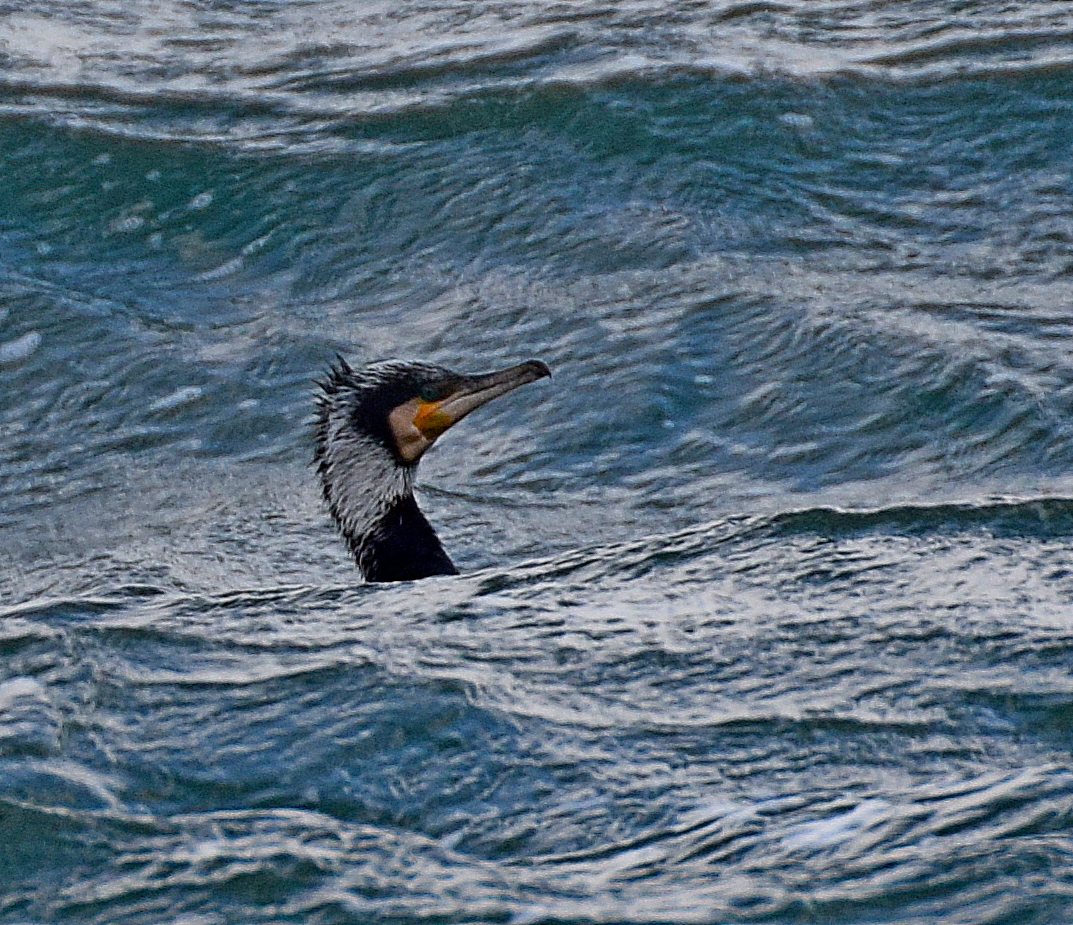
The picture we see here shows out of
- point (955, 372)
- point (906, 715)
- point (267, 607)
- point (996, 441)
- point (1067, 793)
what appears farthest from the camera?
point (955, 372)

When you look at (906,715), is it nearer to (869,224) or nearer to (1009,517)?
(1009,517)

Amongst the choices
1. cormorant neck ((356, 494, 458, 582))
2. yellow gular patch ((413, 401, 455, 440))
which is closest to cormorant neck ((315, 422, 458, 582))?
cormorant neck ((356, 494, 458, 582))

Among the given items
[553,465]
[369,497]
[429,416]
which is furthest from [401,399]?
[553,465]

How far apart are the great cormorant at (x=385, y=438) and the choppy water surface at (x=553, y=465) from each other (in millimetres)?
321

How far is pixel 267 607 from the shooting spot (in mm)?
3939

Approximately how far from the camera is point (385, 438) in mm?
4793

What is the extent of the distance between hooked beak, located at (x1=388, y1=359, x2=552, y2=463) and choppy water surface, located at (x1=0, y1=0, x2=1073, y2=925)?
0.50 meters

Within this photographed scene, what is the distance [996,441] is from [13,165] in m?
4.04

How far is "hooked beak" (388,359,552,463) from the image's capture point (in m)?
4.77

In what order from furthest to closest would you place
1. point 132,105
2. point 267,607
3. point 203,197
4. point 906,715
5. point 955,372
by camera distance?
point 132,105 → point 203,197 → point 955,372 → point 267,607 → point 906,715

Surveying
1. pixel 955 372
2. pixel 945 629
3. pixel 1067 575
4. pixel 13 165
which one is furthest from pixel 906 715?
pixel 13 165

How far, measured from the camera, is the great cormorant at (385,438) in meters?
4.77

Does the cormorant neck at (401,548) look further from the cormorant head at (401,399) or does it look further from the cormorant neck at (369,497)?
the cormorant head at (401,399)

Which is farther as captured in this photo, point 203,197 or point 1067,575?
point 203,197
